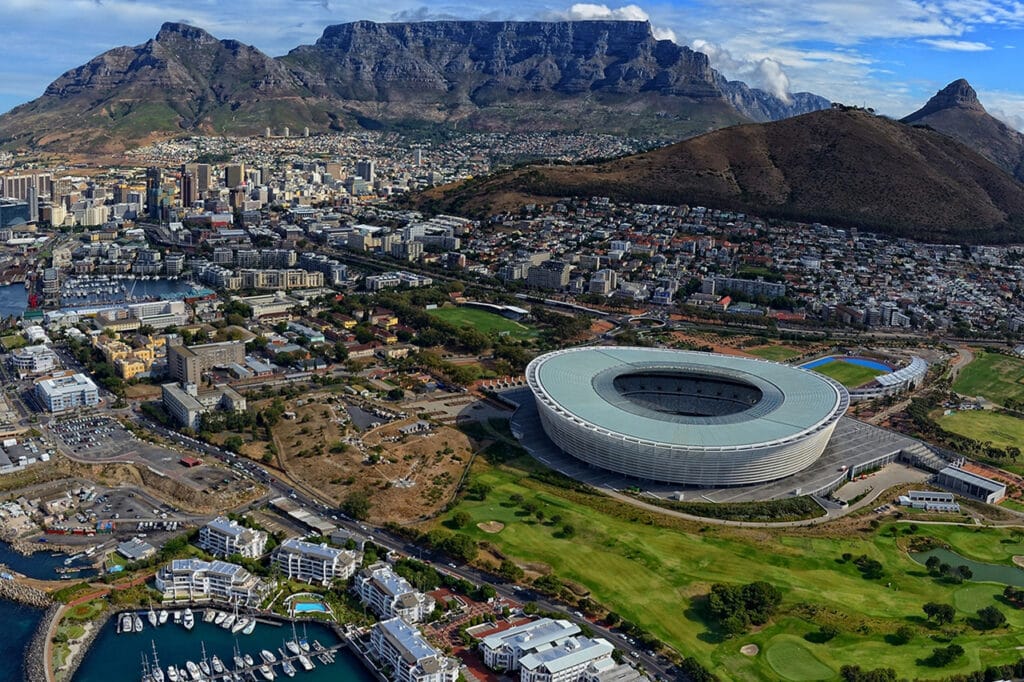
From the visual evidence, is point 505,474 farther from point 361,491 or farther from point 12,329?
point 12,329

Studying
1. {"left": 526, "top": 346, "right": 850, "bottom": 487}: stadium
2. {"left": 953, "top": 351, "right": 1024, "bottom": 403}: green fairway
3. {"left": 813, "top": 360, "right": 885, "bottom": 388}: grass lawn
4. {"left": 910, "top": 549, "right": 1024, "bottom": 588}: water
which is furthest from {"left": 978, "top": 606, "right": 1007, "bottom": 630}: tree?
{"left": 953, "top": 351, "right": 1024, "bottom": 403}: green fairway

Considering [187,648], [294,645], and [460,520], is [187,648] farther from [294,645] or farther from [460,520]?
[460,520]

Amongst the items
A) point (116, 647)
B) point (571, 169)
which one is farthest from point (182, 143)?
point (116, 647)

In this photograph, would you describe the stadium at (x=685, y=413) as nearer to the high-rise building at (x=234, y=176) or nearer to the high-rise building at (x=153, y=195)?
the high-rise building at (x=153, y=195)

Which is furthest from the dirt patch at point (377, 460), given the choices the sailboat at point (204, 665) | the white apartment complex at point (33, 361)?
the white apartment complex at point (33, 361)

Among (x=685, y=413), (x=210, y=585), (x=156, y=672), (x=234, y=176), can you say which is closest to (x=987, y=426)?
(x=685, y=413)

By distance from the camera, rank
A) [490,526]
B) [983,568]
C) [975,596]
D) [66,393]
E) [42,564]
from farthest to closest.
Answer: [66,393]
[490,526]
[983,568]
[975,596]
[42,564]
